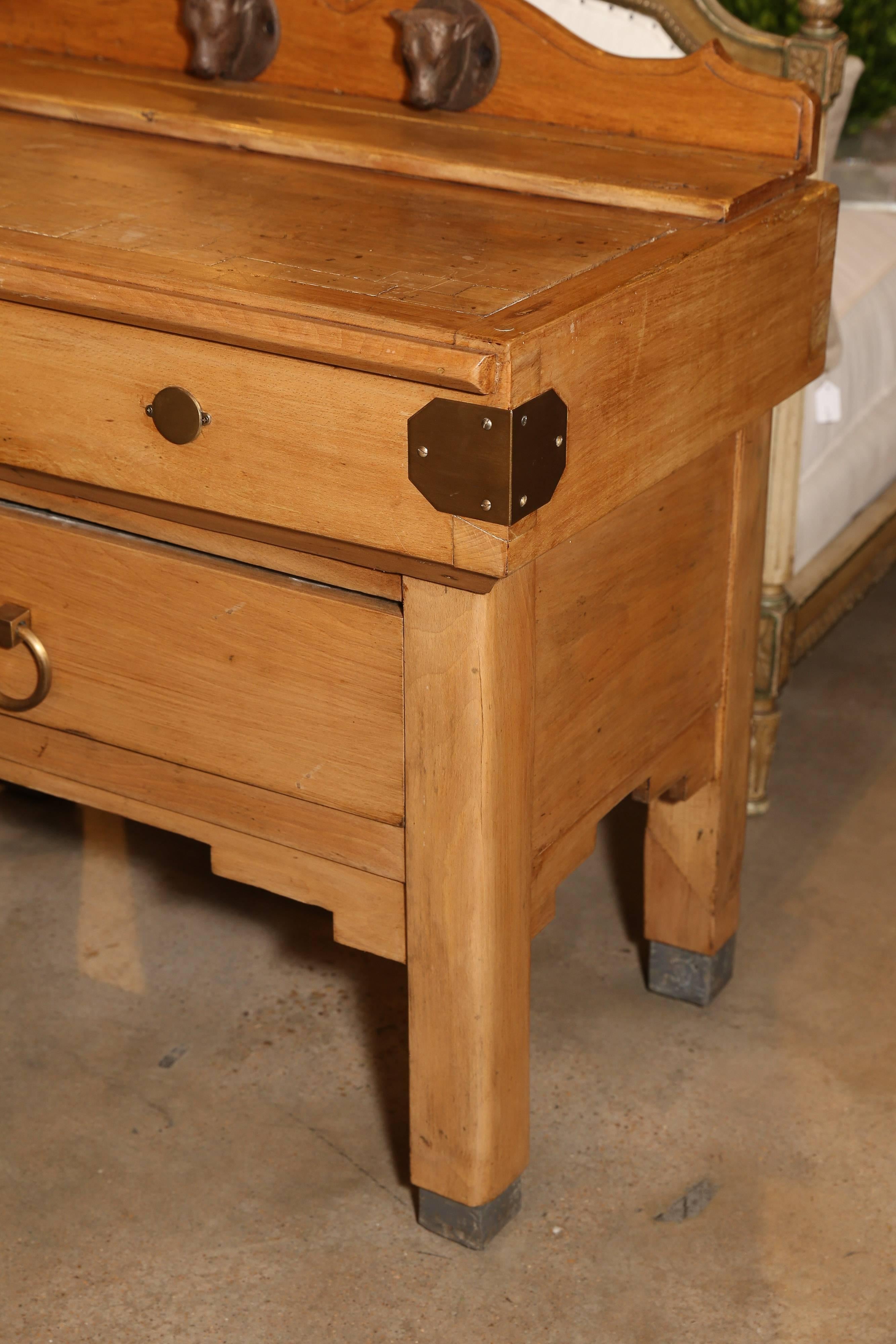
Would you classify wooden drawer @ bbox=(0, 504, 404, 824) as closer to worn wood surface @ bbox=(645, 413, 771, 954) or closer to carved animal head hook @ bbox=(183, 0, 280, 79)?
worn wood surface @ bbox=(645, 413, 771, 954)

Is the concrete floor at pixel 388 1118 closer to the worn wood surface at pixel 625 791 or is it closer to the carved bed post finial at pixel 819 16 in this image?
the worn wood surface at pixel 625 791

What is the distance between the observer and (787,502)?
6.27ft

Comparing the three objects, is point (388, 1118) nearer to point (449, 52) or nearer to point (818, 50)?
point (449, 52)

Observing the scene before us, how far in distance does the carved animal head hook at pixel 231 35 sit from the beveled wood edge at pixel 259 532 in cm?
52

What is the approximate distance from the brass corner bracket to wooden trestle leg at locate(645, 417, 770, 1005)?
0.41 meters

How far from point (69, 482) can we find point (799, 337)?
594 mm

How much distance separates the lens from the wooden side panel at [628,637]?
1221 mm

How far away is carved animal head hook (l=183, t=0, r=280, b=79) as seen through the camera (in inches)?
60.9

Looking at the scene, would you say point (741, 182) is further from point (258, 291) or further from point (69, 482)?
point (69, 482)

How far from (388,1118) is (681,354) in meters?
0.72

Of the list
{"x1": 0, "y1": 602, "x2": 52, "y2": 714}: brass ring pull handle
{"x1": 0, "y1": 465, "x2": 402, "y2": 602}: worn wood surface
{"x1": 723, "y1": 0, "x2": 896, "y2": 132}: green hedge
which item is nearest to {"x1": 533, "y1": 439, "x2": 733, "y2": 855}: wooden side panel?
{"x1": 0, "y1": 465, "x2": 402, "y2": 602}: worn wood surface

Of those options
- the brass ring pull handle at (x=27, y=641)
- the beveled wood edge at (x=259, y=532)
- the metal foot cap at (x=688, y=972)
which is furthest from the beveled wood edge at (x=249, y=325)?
the metal foot cap at (x=688, y=972)

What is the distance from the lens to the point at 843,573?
2066 mm

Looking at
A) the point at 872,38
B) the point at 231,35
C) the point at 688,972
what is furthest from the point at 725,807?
the point at 872,38
